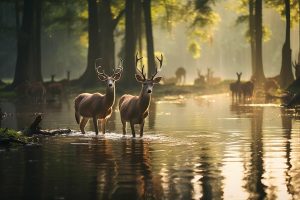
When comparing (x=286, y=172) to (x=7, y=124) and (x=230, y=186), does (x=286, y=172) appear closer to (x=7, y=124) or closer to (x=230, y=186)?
(x=230, y=186)

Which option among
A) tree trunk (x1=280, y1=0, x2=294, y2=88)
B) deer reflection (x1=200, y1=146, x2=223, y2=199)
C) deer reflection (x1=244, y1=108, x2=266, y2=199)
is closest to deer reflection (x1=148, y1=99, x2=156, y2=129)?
deer reflection (x1=244, y1=108, x2=266, y2=199)

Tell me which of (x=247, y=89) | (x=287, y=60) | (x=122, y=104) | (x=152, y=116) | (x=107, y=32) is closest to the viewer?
(x=122, y=104)

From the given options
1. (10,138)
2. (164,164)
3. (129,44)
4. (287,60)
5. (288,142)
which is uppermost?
(129,44)

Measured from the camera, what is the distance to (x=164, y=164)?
1589 centimetres

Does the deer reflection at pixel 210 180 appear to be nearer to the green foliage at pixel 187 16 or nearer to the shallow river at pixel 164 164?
the shallow river at pixel 164 164

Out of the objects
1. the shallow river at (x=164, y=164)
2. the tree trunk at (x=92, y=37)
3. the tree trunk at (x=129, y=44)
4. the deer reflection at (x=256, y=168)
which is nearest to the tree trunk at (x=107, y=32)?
the tree trunk at (x=129, y=44)

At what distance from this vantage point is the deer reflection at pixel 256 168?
41.1ft

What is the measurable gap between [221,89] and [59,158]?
47299 mm

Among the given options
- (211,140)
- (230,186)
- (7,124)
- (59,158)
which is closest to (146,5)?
(7,124)

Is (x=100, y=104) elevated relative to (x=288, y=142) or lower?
elevated

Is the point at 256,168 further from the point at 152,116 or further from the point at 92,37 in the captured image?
the point at 92,37

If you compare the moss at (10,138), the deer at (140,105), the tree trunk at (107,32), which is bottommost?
the moss at (10,138)

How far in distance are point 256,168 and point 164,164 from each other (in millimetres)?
1819

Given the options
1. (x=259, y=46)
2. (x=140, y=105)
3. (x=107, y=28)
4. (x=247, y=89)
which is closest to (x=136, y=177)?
(x=140, y=105)
